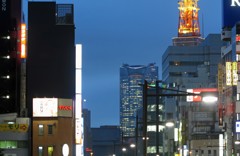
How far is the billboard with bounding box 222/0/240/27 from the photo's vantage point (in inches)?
5089

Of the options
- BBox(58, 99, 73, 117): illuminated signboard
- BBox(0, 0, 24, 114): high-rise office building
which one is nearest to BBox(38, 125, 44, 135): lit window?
BBox(58, 99, 73, 117): illuminated signboard

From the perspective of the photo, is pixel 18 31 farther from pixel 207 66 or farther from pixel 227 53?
pixel 207 66

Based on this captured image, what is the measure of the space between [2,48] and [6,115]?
1314 centimetres

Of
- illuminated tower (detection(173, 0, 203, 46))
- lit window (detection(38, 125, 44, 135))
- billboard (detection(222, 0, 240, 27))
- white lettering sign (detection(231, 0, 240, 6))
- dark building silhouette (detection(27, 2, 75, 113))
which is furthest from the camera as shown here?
illuminated tower (detection(173, 0, 203, 46))

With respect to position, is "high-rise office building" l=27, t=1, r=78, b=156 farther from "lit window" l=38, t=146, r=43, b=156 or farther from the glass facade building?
the glass facade building

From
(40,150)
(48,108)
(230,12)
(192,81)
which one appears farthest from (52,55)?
(192,81)

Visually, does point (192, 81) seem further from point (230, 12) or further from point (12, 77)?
point (12, 77)

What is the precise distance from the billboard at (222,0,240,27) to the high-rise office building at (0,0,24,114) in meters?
38.6

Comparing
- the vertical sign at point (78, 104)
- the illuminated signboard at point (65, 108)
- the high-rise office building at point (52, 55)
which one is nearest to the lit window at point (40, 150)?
the high-rise office building at point (52, 55)

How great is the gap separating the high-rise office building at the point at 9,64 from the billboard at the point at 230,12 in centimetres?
3858

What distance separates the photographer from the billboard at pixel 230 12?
129250 mm

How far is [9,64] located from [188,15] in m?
86.5

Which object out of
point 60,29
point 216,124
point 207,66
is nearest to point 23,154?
point 60,29

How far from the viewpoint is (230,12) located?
428 ft
